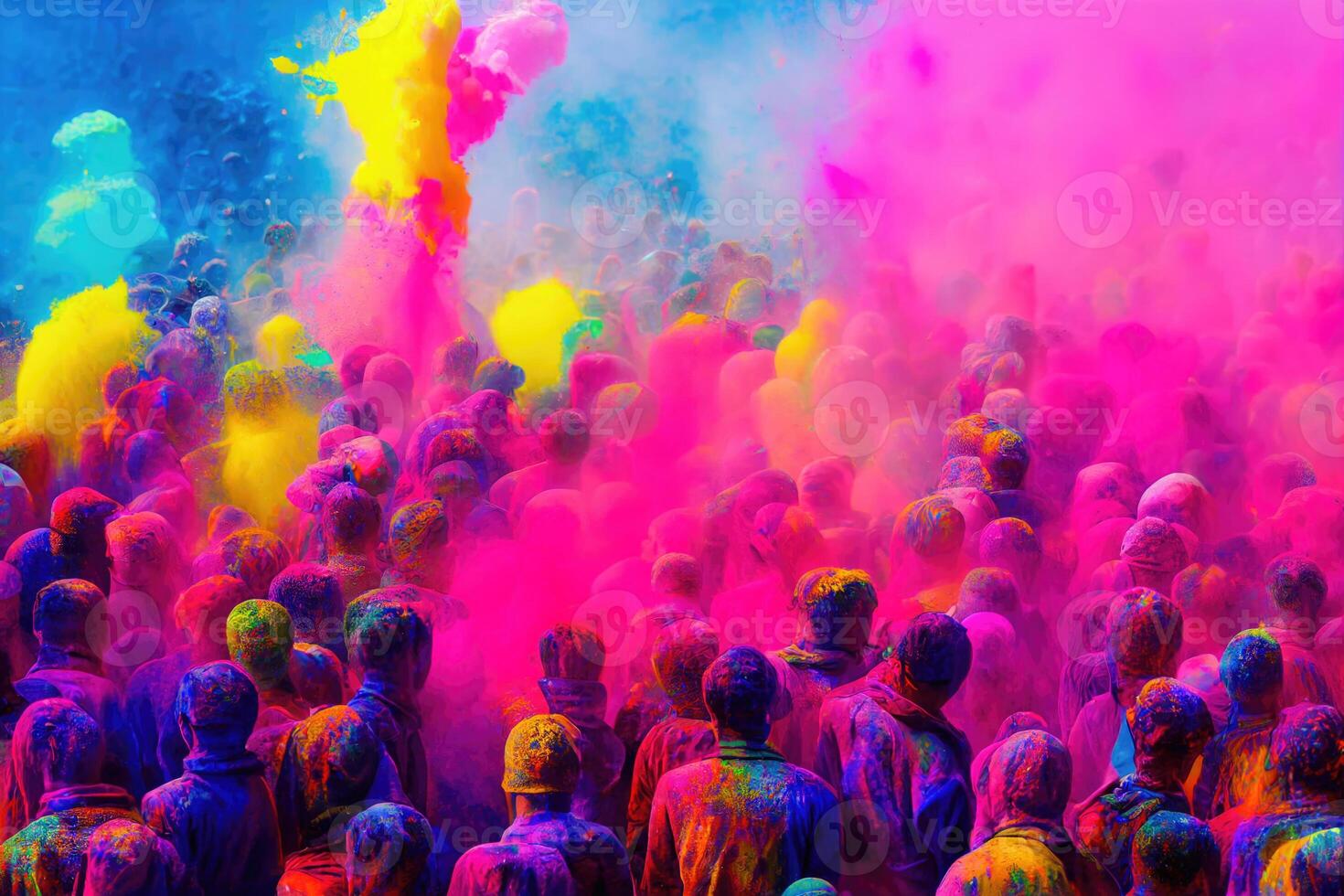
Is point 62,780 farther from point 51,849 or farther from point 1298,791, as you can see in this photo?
point 1298,791

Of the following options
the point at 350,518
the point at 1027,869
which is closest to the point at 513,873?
the point at 1027,869

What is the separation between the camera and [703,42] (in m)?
16.0

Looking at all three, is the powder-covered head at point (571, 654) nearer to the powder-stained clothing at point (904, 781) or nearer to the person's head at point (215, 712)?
the powder-stained clothing at point (904, 781)

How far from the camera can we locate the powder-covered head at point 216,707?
343cm

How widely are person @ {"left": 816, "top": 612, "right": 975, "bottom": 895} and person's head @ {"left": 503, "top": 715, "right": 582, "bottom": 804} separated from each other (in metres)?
0.76

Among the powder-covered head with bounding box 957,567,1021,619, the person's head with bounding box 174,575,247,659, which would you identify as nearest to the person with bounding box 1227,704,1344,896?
the powder-covered head with bounding box 957,567,1021,619

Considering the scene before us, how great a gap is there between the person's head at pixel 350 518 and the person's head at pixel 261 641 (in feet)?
3.32

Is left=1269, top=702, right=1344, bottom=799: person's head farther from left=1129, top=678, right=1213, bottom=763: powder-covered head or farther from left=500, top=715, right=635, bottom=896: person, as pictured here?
left=500, top=715, right=635, bottom=896: person

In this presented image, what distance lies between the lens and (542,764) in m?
3.17

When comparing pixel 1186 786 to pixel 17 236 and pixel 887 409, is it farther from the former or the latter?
pixel 17 236

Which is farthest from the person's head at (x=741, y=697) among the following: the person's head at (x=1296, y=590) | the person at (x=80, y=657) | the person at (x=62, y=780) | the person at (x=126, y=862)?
the person at (x=80, y=657)

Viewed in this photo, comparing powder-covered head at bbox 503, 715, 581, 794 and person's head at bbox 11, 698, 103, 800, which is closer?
powder-covered head at bbox 503, 715, 581, 794

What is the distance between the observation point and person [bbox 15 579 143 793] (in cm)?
416

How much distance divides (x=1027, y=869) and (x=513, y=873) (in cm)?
117
